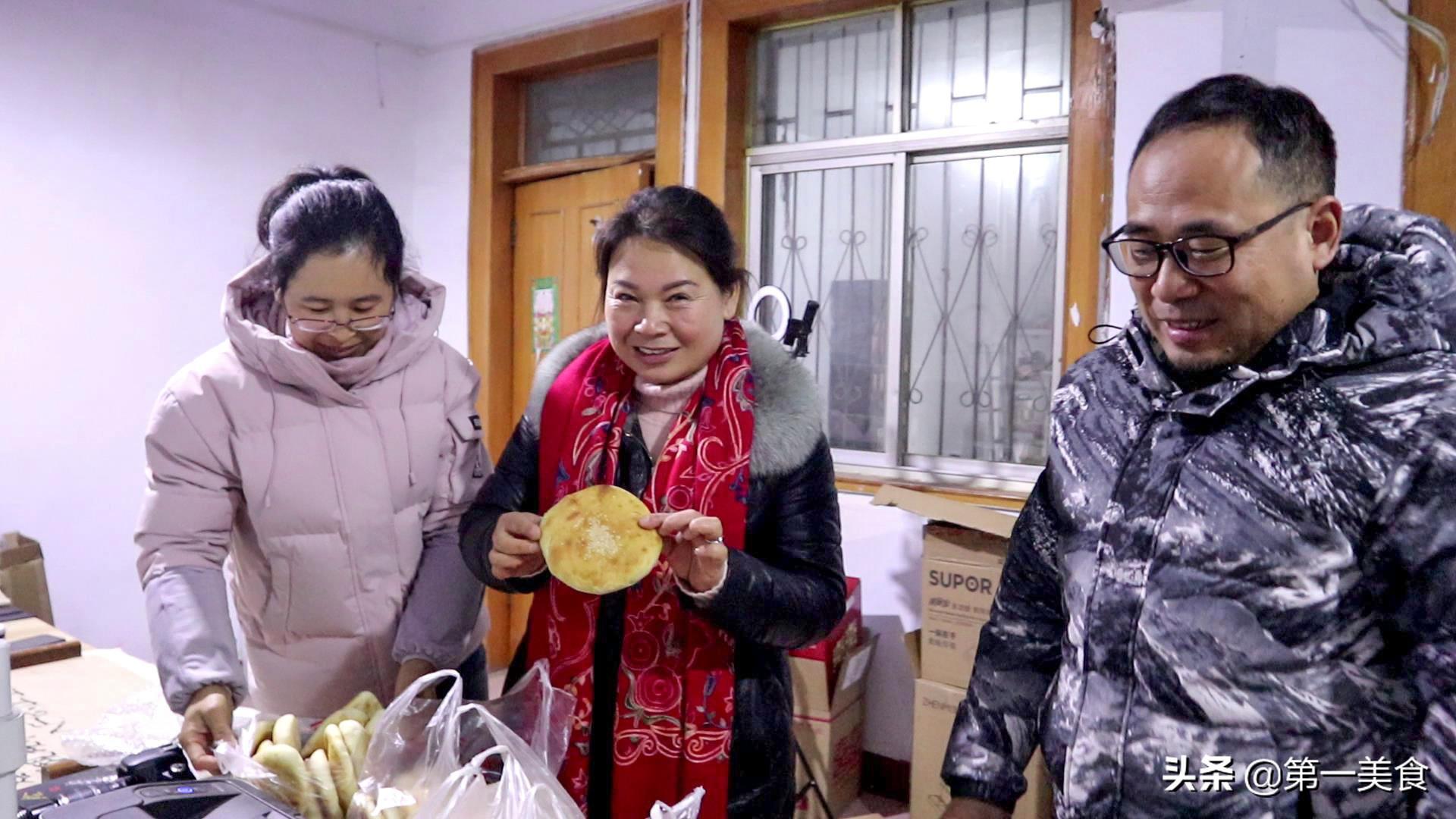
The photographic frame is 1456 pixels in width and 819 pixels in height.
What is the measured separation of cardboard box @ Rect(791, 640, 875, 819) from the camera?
2.65 meters

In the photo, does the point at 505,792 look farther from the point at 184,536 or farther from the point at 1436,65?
the point at 1436,65

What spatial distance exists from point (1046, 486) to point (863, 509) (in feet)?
5.98

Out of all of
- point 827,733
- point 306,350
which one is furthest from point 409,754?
point 827,733

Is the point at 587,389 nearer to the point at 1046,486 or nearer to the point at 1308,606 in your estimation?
the point at 1046,486

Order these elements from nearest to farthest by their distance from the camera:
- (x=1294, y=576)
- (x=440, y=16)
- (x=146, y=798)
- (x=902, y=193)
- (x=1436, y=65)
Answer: (x=146, y=798), (x=1294, y=576), (x=1436, y=65), (x=902, y=193), (x=440, y=16)

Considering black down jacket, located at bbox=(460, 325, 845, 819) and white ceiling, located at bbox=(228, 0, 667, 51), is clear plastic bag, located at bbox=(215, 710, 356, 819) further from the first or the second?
white ceiling, located at bbox=(228, 0, 667, 51)

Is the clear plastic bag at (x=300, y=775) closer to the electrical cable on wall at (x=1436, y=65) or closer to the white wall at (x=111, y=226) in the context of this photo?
the electrical cable on wall at (x=1436, y=65)

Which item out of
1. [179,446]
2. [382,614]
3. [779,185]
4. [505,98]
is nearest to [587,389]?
[382,614]

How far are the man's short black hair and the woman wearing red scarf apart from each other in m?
0.60

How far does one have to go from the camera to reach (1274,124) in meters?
0.90

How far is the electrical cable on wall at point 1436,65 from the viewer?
1997 millimetres

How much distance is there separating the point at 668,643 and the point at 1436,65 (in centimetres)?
212

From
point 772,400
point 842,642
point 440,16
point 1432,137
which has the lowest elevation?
point 842,642

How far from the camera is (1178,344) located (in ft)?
3.17
